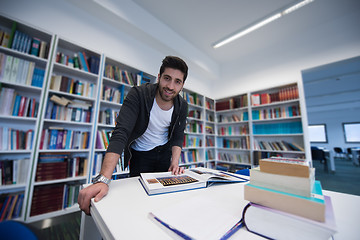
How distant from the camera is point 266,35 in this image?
3160 mm

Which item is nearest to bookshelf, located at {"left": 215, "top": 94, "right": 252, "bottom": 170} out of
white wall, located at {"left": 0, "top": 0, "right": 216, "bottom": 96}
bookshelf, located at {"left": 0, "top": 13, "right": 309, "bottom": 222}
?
bookshelf, located at {"left": 0, "top": 13, "right": 309, "bottom": 222}

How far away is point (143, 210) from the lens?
47 centimetres

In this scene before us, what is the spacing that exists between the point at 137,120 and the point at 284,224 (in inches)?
39.4

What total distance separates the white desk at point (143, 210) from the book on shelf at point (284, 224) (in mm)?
30

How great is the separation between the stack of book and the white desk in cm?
5

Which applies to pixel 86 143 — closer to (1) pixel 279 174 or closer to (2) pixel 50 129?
(2) pixel 50 129

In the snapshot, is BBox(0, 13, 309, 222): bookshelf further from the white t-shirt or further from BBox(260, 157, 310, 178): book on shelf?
BBox(260, 157, 310, 178): book on shelf

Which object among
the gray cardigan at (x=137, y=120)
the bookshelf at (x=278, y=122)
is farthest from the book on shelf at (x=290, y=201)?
the bookshelf at (x=278, y=122)

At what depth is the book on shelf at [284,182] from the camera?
0.34 meters

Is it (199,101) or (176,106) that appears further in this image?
(199,101)

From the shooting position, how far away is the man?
3.50 feet

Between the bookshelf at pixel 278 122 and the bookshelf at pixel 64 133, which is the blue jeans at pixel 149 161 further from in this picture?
the bookshelf at pixel 278 122

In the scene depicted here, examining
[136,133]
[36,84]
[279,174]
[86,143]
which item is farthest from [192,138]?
[279,174]

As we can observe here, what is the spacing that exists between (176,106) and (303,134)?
284 centimetres
